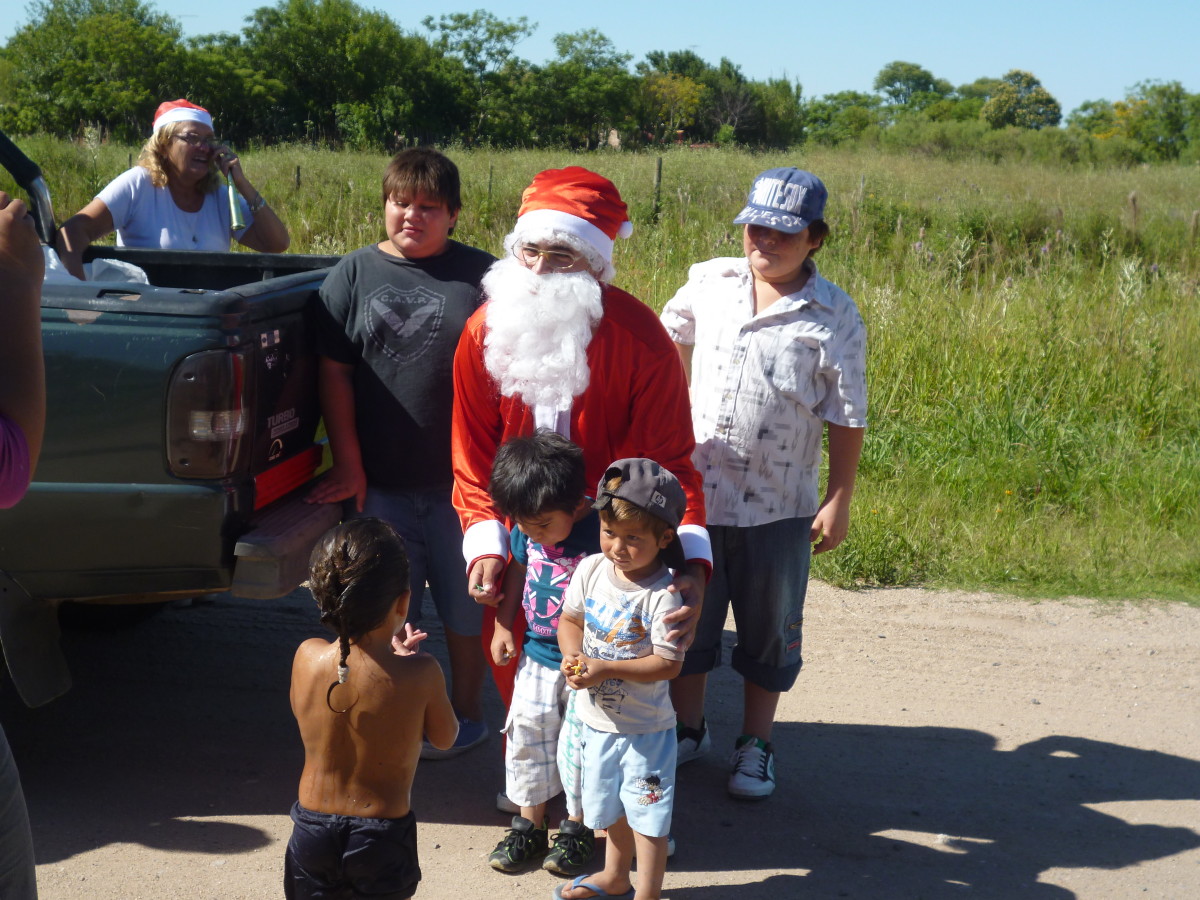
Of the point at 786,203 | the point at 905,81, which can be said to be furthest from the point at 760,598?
the point at 905,81

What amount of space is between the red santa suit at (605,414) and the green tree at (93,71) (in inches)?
1747

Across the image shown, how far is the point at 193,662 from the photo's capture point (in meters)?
4.40

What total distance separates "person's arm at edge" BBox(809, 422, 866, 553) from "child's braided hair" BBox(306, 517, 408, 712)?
1.56 m

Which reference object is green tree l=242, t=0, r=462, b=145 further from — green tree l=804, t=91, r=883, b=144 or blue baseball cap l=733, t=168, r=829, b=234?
blue baseball cap l=733, t=168, r=829, b=234

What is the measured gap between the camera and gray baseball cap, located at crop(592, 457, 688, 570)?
260 cm

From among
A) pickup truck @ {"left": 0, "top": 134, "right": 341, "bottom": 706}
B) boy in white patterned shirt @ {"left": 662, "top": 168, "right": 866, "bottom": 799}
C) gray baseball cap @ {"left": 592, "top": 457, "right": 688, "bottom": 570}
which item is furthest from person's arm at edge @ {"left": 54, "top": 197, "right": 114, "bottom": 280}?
gray baseball cap @ {"left": 592, "top": 457, "right": 688, "bottom": 570}

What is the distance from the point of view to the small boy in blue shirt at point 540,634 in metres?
2.76

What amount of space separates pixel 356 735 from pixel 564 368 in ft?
3.62

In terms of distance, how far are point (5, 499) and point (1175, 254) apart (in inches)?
485

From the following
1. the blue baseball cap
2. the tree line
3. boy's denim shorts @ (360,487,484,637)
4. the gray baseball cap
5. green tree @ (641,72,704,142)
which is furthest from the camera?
green tree @ (641,72,704,142)

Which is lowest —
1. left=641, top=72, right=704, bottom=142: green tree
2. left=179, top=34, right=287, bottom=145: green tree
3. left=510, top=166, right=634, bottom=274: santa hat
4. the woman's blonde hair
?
left=510, top=166, right=634, bottom=274: santa hat

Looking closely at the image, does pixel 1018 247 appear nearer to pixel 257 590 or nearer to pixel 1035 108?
pixel 257 590

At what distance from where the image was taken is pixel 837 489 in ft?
11.2

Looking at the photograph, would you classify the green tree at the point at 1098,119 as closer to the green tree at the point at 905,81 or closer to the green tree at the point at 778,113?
the green tree at the point at 778,113
